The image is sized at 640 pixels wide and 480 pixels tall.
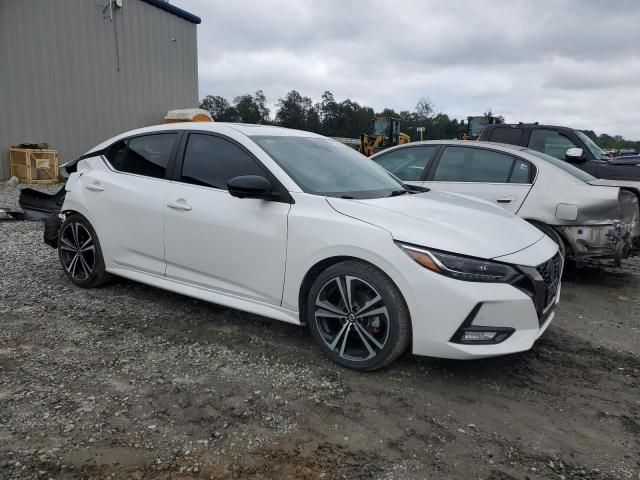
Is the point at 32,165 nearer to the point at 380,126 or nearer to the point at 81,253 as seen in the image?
the point at 81,253

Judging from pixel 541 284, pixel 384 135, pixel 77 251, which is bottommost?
pixel 77 251

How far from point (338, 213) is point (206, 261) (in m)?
1.16

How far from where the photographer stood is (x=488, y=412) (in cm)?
282

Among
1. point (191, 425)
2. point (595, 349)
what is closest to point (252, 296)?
point (191, 425)

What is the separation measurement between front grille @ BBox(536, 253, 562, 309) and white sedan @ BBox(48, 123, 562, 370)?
0.01m

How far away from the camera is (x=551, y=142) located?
26.8 ft

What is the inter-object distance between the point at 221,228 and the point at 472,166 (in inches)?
134

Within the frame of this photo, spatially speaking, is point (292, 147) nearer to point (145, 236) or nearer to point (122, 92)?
point (145, 236)

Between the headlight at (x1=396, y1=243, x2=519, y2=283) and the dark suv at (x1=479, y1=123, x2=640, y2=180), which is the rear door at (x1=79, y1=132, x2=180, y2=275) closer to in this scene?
the headlight at (x1=396, y1=243, x2=519, y2=283)

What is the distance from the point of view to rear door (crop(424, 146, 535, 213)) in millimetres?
5438

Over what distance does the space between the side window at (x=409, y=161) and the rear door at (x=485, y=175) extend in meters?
0.15

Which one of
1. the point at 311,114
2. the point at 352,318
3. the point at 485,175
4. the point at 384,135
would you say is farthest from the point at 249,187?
the point at 311,114

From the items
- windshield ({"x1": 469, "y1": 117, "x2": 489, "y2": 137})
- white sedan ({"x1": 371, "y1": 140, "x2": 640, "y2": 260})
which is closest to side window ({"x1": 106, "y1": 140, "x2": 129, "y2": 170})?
white sedan ({"x1": 371, "y1": 140, "x2": 640, "y2": 260})

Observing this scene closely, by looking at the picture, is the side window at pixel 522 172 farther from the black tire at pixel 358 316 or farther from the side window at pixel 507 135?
the black tire at pixel 358 316
